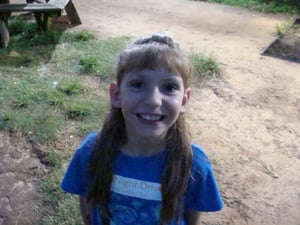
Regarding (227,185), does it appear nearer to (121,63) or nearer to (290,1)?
(121,63)

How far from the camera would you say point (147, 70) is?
4.98 feet

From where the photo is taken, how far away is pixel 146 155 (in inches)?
64.9

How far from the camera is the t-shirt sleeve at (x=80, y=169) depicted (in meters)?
1.73

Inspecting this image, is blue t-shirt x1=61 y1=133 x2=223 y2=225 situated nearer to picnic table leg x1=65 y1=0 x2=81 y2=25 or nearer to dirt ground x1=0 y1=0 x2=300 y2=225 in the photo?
dirt ground x1=0 y1=0 x2=300 y2=225

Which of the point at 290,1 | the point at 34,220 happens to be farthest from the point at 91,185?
the point at 290,1

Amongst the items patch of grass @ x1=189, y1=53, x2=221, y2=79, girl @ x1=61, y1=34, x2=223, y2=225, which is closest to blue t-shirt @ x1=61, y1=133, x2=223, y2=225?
girl @ x1=61, y1=34, x2=223, y2=225

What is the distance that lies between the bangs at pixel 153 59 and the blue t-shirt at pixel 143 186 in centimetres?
32

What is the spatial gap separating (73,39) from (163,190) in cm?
396

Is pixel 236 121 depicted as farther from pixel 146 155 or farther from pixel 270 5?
pixel 270 5

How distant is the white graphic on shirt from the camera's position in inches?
64.6

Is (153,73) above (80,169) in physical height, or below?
above

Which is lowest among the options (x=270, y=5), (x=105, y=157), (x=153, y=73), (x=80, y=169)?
(x=270, y=5)

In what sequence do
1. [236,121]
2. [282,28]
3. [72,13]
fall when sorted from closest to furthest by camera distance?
[236,121], [72,13], [282,28]

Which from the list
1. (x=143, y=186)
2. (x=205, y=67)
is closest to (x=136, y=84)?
(x=143, y=186)
